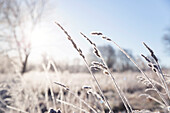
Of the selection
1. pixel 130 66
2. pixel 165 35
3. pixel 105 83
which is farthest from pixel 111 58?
pixel 105 83

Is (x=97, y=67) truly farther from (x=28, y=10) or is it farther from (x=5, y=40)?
(x=28, y=10)

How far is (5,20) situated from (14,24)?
0.96 meters

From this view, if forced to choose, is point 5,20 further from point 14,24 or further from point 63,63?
point 63,63

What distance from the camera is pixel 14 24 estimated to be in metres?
14.4

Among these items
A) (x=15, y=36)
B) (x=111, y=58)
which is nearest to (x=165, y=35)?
(x=111, y=58)

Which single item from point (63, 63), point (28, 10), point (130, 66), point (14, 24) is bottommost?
point (130, 66)

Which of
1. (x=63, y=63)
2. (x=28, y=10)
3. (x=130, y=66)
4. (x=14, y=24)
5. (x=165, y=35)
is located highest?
(x=28, y=10)

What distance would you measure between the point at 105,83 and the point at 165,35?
42.9 ft

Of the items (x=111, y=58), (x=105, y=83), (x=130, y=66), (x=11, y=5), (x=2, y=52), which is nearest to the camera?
(x=105, y=83)

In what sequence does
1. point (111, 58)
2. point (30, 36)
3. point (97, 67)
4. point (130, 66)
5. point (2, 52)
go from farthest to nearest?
point (111, 58) < point (130, 66) < point (30, 36) < point (2, 52) < point (97, 67)

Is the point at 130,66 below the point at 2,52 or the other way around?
below

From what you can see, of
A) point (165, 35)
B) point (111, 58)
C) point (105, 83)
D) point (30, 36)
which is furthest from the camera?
point (111, 58)

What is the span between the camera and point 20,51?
47.9 feet

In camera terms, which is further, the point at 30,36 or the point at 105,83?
the point at 30,36
